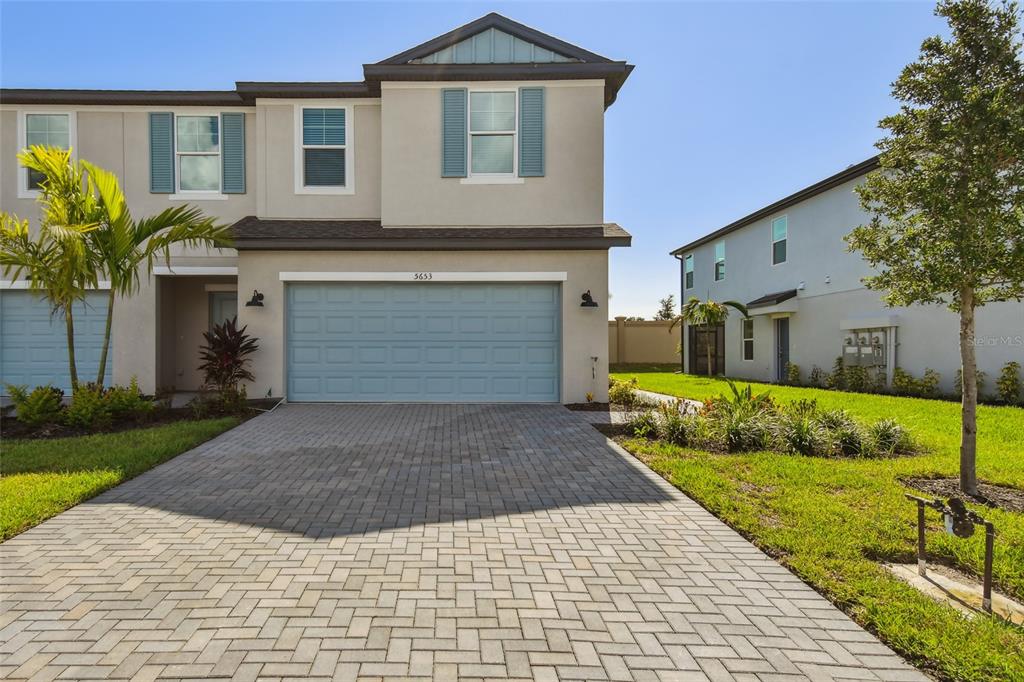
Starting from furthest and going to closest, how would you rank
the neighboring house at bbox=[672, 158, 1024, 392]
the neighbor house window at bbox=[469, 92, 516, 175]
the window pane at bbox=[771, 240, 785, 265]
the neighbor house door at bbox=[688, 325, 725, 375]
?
the neighbor house door at bbox=[688, 325, 725, 375] → the window pane at bbox=[771, 240, 785, 265] → the neighboring house at bbox=[672, 158, 1024, 392] → the neighbor house window at bbox=[469, 92, 516, 175]

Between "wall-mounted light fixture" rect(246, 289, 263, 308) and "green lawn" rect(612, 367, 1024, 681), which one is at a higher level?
"wall-mounted light fixture" rect(246, 289, 263, 308)

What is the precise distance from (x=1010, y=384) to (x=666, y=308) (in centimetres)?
2928

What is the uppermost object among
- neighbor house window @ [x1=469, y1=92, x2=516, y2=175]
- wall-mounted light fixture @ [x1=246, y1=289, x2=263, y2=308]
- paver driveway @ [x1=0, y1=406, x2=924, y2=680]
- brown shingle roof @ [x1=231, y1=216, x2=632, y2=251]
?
neighbor house window @ [x1=469, y1=92, x2=516, y2=175]

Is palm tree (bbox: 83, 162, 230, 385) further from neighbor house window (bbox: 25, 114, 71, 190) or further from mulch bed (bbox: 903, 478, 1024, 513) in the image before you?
mulch bed (bbox: 903, 478, 1024, 513)

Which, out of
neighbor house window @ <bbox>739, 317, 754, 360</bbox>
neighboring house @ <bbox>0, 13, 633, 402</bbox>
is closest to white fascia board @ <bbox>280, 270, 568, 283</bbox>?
neighboring house @ <bbox>0, 13, 633, 402</bbox>

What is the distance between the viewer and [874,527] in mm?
4270

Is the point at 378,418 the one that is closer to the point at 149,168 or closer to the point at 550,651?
the point at 550,651

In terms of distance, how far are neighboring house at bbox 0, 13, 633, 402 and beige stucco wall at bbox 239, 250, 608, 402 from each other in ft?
0.10

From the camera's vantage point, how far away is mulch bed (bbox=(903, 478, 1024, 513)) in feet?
16.4

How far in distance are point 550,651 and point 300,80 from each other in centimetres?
1279

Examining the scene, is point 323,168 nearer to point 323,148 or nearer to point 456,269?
point 323,148

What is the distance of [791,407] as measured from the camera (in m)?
8.54

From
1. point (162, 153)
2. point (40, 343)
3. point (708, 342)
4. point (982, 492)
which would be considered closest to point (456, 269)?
point (162, 153)

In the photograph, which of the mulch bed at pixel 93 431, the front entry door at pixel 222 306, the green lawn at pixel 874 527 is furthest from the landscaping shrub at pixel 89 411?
the green lawn at pixel 874 527
